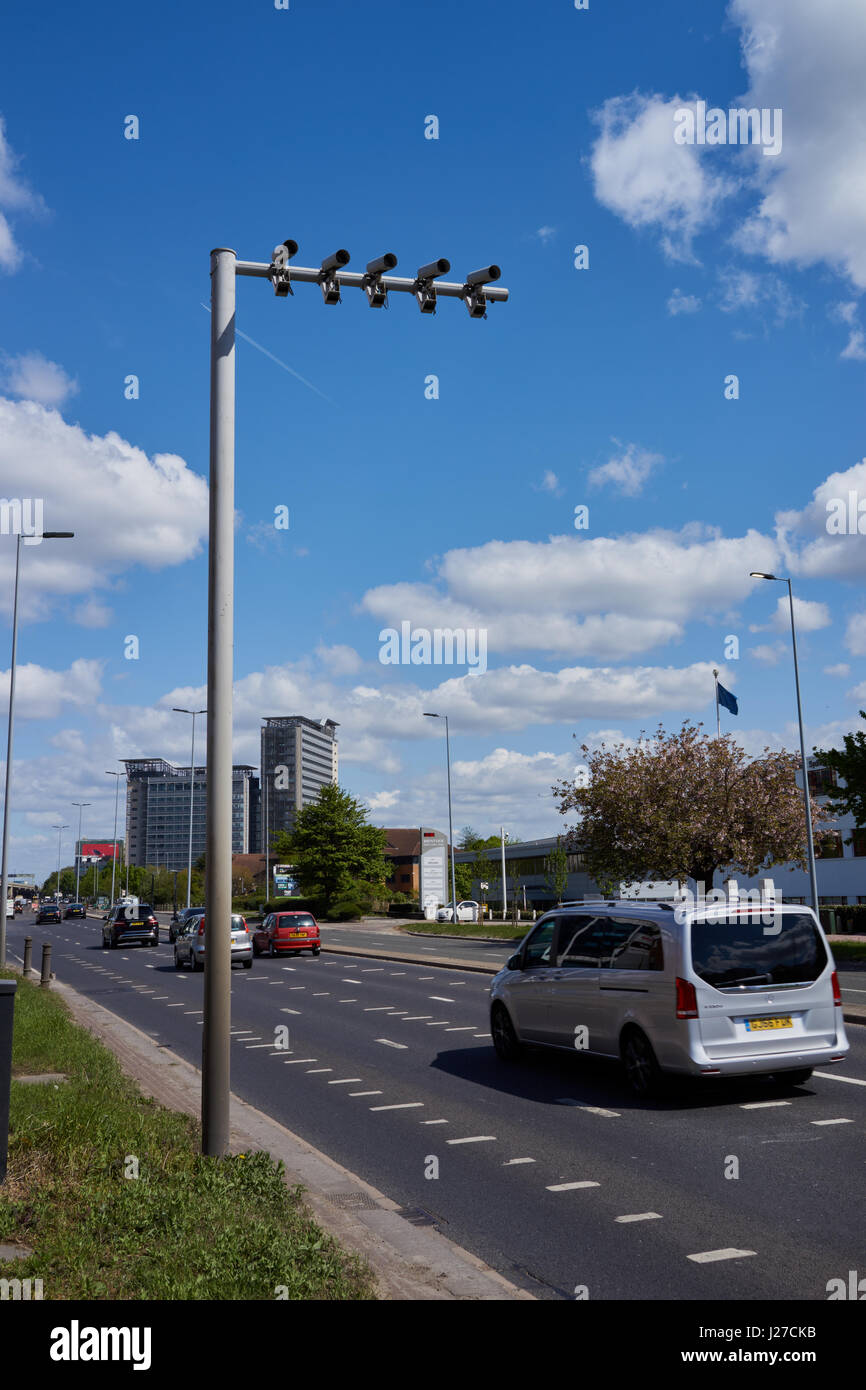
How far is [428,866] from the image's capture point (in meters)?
71.8

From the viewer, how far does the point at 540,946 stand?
1222cm

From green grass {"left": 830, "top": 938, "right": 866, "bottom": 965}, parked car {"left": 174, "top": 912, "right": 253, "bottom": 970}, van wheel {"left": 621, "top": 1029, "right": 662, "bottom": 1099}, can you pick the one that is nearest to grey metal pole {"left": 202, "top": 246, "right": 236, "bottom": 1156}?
van wheel {"left": 621, "top": 1029, "right": 662, "bottom": 1099}

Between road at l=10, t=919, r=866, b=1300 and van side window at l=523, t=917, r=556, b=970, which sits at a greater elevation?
van side window at l=523, t=917, r=556, b=970

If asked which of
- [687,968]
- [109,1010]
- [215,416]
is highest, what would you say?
[215,416]

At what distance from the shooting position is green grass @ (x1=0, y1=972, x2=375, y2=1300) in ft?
16.5

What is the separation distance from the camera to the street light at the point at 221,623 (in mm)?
7316

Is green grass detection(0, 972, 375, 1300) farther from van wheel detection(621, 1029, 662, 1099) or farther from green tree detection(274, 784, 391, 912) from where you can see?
green tree detection(274, 784, 391, 912)

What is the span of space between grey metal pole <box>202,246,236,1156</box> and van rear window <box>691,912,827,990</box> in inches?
168

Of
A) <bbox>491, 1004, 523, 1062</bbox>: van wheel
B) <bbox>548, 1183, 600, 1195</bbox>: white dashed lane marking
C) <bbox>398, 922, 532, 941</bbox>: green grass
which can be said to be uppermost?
<bbox>491, 1004, 523, 1062</bbox>: van wheel
